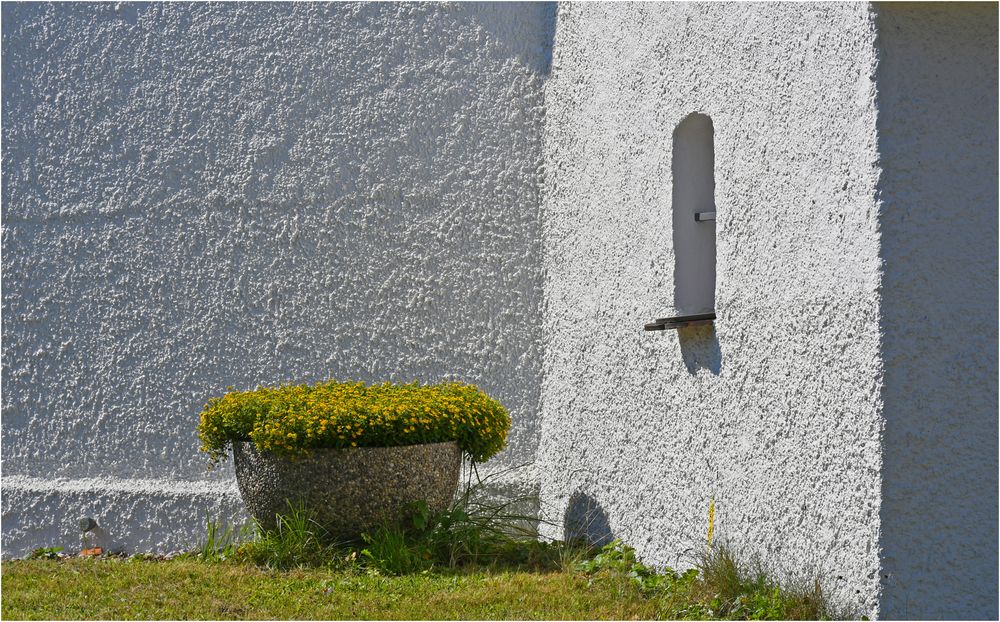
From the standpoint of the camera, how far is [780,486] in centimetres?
437

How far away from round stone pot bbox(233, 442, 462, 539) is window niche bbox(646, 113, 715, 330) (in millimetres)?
1504

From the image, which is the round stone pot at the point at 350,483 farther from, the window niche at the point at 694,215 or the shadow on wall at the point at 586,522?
the window niche at the point at 694,215

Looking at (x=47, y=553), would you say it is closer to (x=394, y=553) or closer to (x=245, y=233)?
(x=245, y=233)

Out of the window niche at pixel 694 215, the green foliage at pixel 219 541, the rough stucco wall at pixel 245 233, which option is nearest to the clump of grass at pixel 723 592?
the window niche at pixel 694 215

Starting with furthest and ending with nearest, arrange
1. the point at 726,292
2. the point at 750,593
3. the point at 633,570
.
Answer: the point at 633,570 < the point at 726,292 < the point at 750,593

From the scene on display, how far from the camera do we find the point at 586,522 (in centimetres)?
591

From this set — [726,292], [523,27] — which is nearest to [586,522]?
[726,292]

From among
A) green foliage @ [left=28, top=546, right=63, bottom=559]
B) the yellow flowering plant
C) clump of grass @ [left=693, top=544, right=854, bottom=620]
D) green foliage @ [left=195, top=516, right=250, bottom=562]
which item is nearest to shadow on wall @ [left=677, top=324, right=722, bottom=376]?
clump of grass @ [left=693, top=544, right=854, bottom=620]

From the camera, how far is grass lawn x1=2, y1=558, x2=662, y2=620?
4605mm

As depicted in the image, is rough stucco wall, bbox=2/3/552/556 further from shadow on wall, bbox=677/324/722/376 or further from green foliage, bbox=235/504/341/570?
shadow on wall, bbox=677/324/722/376

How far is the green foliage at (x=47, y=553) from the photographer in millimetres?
6684

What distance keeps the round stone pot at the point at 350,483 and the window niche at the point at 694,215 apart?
1.50 meters

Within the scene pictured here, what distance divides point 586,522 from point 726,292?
187 centimetres

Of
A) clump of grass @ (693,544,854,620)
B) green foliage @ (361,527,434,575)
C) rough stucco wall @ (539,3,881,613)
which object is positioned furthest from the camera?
green foliage @ (361,527,434,575)
